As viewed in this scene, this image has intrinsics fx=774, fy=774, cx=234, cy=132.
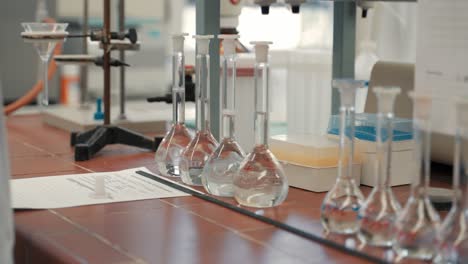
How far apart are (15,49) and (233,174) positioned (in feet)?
7.06

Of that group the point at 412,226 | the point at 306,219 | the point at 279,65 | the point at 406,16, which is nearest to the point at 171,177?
the point at 306,219

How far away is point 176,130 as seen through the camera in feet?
5.04

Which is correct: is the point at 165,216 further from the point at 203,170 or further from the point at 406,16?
the point at 406,16

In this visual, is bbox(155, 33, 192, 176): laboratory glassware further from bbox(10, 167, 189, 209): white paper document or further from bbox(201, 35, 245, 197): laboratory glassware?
bbox(201, 35, 245, 197): laboratory glassware

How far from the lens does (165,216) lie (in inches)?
49.3

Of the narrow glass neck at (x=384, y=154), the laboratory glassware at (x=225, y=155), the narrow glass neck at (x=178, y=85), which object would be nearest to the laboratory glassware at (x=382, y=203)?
the narrow glass neck at (x=384, y=154)

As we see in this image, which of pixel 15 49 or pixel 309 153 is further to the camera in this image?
pixel 15 49

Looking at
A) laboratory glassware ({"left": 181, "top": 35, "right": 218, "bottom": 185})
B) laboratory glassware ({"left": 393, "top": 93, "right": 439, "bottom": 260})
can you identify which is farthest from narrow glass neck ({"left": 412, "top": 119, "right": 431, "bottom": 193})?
laboratory glassware ({"left": 181, "top": 35, "right": 218, "bottom": 185})

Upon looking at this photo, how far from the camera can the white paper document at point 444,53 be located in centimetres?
117

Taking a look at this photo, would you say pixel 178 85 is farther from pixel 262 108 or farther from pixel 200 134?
pixel 262 108

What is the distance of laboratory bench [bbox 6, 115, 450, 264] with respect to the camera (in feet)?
3.37

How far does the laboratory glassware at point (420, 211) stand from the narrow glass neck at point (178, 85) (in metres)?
0.64

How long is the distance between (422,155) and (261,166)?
0.32m

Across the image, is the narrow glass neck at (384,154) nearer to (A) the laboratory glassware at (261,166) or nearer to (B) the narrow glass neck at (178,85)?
(A) the laboratory glassware at (261,166)
